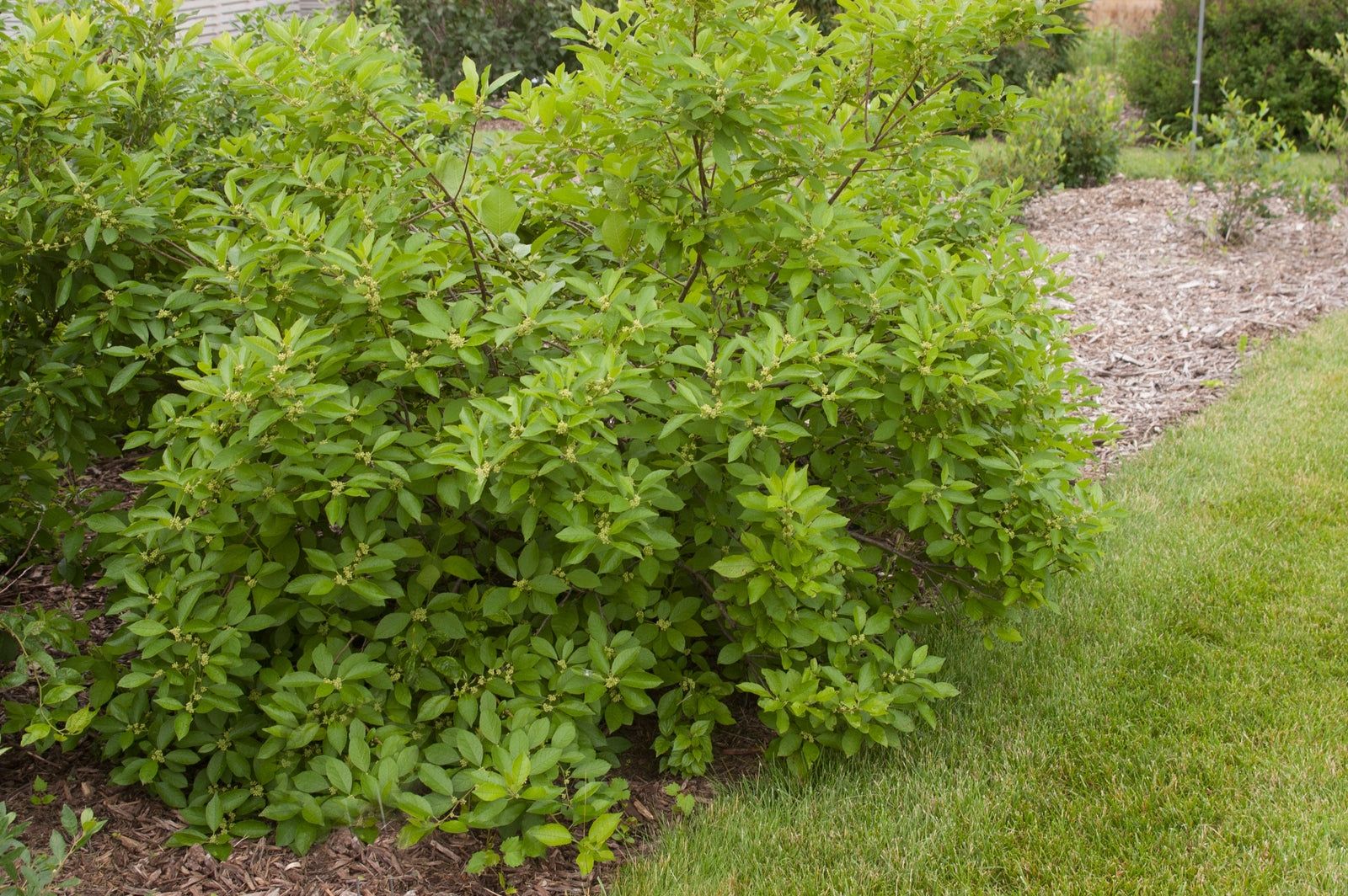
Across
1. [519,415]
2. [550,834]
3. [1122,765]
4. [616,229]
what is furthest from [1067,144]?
[550,834]

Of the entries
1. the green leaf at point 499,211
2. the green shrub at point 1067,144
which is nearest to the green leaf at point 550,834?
the green leaf at point 499,211

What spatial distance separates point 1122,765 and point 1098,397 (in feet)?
11.1

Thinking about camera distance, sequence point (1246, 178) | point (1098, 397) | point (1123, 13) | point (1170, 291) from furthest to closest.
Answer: point (1123, 13) → point (1246, 178) → point (1170, 291) → point (1098, 397)

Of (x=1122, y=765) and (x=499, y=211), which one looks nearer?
(x=499, y=211)

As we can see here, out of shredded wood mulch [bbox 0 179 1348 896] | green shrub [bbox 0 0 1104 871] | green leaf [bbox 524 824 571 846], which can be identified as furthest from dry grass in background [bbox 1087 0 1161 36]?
green leaf [bbox 524 824 571 846]

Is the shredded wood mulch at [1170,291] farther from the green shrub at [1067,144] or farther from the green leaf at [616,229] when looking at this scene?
the green leaf at [616,229]

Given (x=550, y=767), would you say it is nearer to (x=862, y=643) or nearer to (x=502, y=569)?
(x=502, y=569)

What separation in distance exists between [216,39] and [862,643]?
260 centimetres

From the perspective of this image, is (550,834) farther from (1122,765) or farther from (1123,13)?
(1123,13)

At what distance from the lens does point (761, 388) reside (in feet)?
8.16

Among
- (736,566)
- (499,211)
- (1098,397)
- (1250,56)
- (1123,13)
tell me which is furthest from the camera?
(1123,13)

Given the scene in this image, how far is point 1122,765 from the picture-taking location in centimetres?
286

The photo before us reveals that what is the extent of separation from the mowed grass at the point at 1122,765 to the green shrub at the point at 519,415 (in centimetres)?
27

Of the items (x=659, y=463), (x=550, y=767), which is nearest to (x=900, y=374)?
(x=659, y=463)
